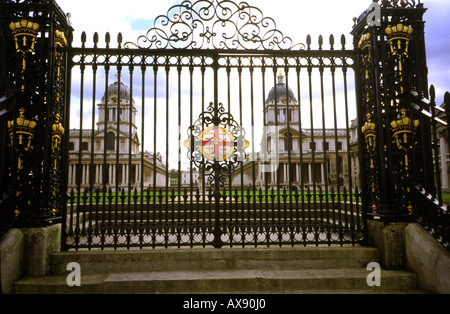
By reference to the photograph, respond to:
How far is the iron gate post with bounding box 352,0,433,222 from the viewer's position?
16.4ft

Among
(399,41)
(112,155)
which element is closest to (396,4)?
(399,41)

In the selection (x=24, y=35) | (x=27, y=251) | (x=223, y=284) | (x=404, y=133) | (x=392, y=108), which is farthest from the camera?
(x=392, y=108)

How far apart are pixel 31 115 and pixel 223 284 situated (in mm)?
4107

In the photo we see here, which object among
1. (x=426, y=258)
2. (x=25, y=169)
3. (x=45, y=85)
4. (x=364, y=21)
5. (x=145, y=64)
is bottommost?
(x=426, y=258)

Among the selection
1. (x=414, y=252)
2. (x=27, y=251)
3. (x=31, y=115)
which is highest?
(x=31, y=115)

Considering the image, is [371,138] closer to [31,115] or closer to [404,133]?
[404,133]

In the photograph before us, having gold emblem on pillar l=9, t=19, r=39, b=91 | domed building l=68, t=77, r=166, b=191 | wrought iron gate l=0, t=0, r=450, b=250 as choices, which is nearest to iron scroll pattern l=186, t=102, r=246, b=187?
wrought iron gate l=0, t=0, r=450, b=250

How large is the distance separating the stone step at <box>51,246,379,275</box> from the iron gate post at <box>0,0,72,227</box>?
0.96 meters

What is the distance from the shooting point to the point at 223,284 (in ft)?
14.1

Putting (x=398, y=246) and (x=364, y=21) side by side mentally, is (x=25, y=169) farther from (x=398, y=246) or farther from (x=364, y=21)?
(x=364, y=21)

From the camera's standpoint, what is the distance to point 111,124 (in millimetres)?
47031

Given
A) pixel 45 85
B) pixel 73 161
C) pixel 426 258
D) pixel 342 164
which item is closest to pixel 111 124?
pixel 73 161

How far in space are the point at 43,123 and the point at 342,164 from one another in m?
51.1

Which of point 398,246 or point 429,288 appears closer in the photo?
point 429,288
